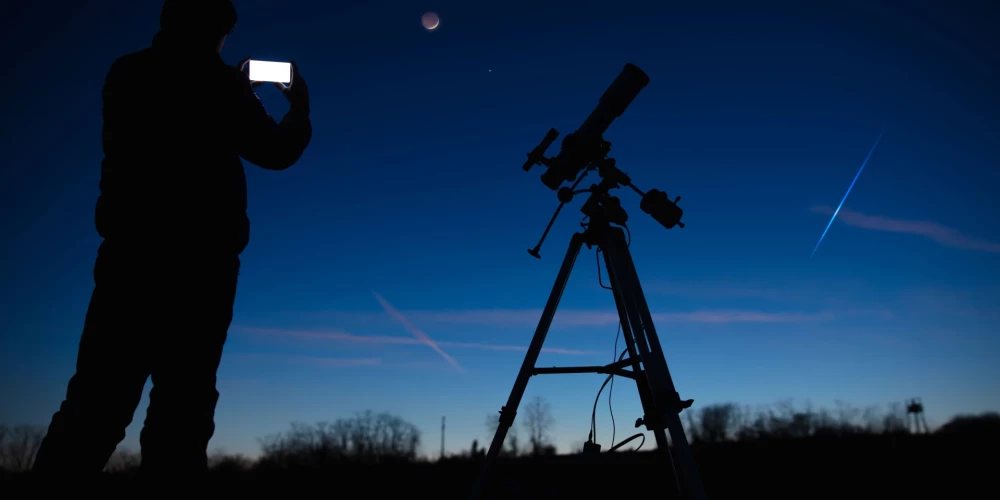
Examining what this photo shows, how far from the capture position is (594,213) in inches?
157

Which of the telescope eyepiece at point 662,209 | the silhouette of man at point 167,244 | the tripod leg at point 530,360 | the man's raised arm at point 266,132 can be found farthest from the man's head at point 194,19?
the telescope eyepiece at point 662,209

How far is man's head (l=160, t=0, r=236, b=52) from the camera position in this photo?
2236 mm

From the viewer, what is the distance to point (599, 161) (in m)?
4.29

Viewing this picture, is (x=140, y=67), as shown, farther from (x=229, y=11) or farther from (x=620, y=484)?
(x=620, y=484)

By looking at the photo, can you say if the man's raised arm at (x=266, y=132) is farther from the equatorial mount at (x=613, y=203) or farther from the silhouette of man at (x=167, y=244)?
the equatorial mount at (x=613, y=203)

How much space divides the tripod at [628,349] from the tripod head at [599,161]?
0.02 m

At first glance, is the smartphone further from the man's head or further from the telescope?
the telescope

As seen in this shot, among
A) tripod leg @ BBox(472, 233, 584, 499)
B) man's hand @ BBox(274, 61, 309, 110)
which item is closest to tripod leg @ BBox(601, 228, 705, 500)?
tripod leg @ BBox(472, 233, 584, 499)

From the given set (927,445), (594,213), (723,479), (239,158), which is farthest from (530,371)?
(927,445)

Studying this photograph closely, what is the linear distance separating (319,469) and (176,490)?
6.27 meters

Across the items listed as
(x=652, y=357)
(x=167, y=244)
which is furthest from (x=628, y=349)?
(x=167, y=244)

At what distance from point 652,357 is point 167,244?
265cm

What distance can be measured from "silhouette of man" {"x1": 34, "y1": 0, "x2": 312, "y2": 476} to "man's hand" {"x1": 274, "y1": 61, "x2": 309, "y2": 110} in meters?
0.26

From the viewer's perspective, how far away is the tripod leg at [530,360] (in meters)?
3.50
